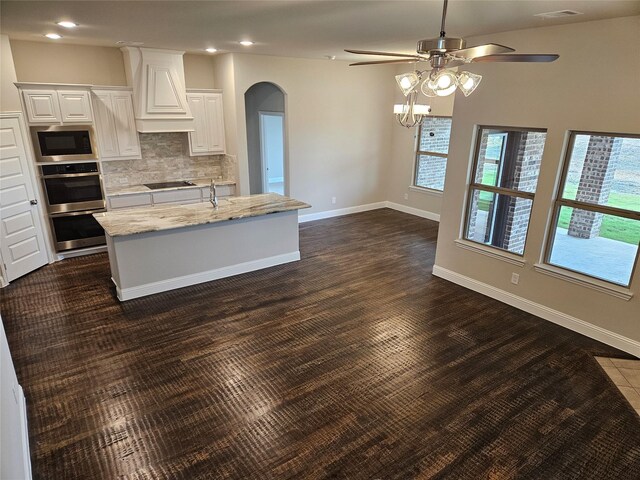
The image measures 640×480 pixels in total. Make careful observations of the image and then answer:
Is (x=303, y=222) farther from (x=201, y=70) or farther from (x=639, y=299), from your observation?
(x=639, y=299)

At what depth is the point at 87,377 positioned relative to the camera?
336 centimetres

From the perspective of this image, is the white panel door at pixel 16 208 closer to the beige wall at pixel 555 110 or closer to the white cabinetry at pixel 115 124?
the white cabinetry at pixel 115 124

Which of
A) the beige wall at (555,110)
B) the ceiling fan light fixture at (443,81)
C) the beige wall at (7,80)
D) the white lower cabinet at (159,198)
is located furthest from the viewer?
the white lower cabinet at (159,198)

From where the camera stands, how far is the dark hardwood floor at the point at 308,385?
2617 mm

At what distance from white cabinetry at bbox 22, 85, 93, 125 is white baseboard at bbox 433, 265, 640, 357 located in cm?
527

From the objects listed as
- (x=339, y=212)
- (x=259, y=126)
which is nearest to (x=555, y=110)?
(x=339, y=212)

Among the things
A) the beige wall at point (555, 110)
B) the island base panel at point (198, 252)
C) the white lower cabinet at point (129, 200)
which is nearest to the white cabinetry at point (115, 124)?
the white lower cabinet at point (129, 200)

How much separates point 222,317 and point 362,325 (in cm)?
150

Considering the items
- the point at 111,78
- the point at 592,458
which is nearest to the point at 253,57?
the point at 111,78

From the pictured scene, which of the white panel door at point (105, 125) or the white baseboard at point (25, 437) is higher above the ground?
the white panel door at point (105, 125)

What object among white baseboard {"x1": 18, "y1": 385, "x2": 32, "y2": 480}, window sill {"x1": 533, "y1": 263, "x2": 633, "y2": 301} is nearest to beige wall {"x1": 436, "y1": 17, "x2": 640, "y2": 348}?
window sill {"x1": 533, "y1": 263, "x2": 633, "y2": 301}

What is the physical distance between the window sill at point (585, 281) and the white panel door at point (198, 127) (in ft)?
17.4

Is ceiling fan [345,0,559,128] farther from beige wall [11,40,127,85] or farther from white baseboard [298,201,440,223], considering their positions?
white baseboard [298,201,440,223]

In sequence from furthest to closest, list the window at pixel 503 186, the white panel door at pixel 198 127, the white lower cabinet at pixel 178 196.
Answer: the white panel door at pixel 198 127, the white lower cabinet at pixel 178 196, the window at pixel 503 186
